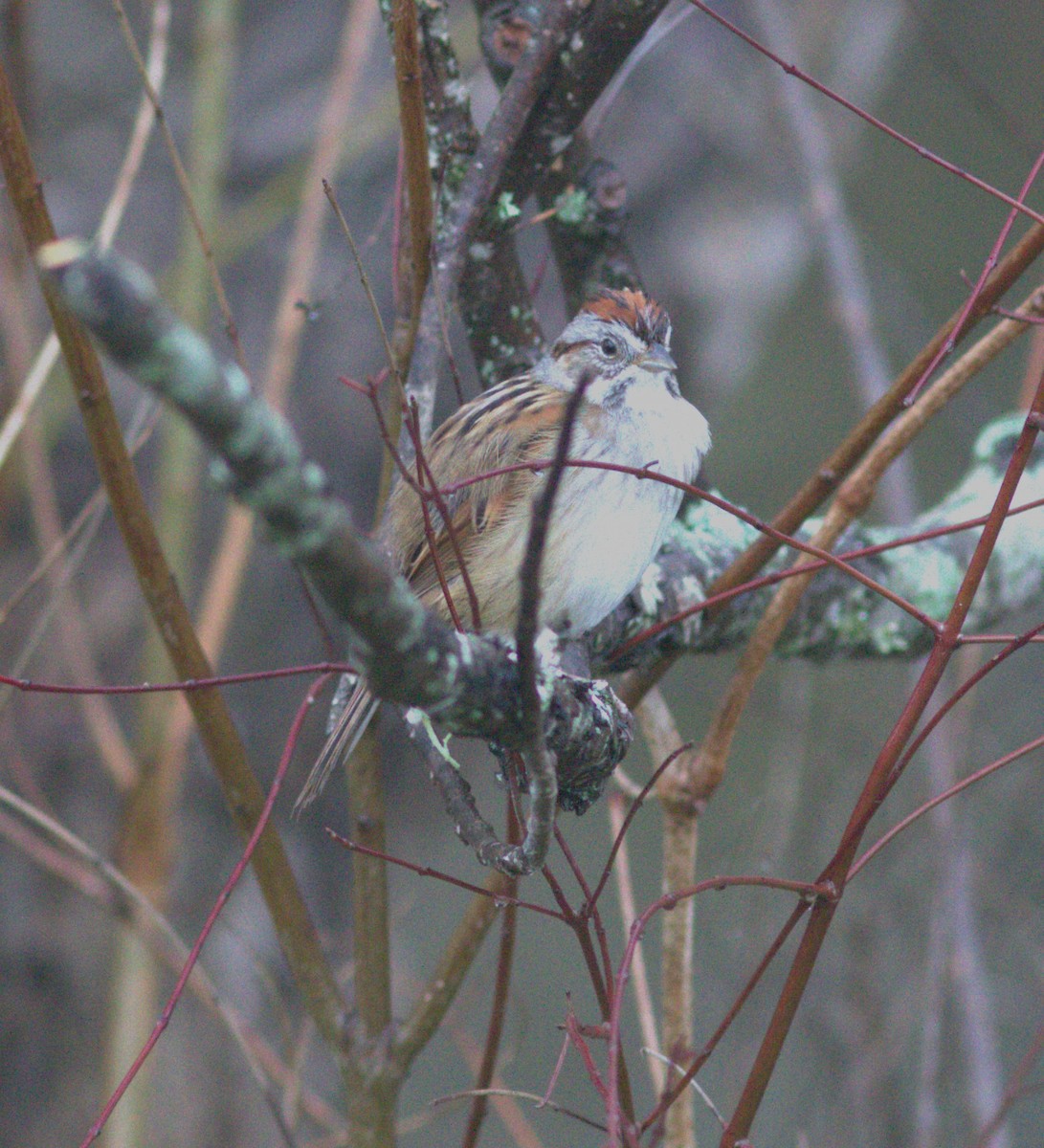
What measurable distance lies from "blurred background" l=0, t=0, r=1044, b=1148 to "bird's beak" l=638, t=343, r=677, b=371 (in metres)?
1.22

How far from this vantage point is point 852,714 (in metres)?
5.32

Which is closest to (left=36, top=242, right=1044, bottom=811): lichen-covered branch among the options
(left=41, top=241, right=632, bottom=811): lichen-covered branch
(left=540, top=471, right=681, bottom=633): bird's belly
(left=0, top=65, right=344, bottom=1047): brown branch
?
(left=41, top=241, right=632, bottom=811): lichen-covered branch

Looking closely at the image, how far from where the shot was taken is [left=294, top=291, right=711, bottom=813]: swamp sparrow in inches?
94.1

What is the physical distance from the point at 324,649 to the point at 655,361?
1215 mm

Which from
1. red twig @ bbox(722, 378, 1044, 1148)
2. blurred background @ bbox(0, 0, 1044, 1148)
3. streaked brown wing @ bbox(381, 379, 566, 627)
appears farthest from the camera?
blurred background @ bbox(0, 0, 1044, 1148)

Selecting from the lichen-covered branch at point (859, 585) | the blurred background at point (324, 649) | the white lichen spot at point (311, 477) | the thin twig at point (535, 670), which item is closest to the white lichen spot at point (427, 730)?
the thin twig at point (535, 670)

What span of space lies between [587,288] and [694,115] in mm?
2735

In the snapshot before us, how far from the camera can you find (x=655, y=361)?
2723 mm

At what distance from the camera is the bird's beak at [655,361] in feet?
8.91

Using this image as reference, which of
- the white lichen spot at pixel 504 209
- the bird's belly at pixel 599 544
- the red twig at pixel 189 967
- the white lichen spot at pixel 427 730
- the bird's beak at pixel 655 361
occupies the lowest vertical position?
the red twig at pixel 189 967

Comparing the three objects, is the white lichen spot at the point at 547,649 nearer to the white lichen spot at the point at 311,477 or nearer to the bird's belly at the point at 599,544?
the bird's belly at the point at 599,544

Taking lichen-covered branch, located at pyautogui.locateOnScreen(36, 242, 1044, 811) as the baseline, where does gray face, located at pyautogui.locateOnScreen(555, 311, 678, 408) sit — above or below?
above

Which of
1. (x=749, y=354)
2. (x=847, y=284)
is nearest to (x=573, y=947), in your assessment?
(x=749, y=354)

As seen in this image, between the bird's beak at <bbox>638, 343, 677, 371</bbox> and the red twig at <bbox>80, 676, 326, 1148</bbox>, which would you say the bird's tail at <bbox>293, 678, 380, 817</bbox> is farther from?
the bird's beak at <bbox>638, 343, 677, 371</bbox>
